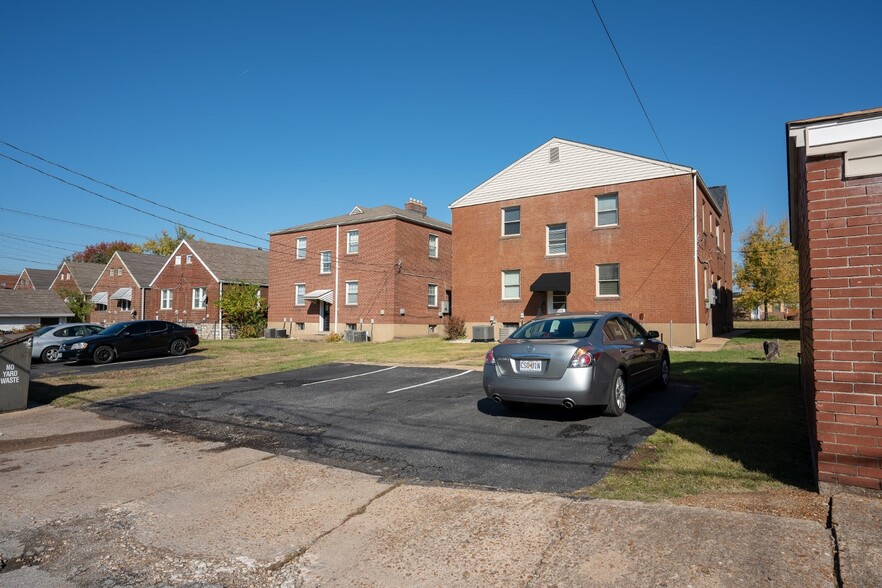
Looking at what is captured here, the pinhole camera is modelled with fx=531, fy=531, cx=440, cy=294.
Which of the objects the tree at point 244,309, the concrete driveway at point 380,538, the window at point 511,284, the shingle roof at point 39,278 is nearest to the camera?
the concrete driveway at point 380,538

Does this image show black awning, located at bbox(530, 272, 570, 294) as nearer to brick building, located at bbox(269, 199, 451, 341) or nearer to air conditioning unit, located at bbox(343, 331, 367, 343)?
brick building, located at bbox(269, 199, 451, 341)

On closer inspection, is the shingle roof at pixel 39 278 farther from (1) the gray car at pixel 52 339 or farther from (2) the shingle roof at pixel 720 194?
(2) the shingle roof at pixel 720 194

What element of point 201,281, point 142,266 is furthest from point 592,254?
point 142,266

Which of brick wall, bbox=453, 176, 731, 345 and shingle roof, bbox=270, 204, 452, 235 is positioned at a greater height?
shingle roof, bbox=270, 204, 452, 235

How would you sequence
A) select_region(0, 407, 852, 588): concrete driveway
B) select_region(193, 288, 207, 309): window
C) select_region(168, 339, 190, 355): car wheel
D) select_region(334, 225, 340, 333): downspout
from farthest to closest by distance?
select_region(193, 288, 207, 309): window
select_region(334, 225, 340, 333): downspout
select_region(168, 339, 190, 355): car wheel
select_region(0, 407, 852, 588): concrete driveway

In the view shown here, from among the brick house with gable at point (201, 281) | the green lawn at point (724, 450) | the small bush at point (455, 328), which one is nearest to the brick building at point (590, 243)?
the small bush at point (455, 328)

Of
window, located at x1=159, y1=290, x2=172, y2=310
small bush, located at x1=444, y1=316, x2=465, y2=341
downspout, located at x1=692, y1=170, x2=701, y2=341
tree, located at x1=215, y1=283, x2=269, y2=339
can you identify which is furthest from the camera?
window, located at x1=159, y1=290, x2=172, y2=310

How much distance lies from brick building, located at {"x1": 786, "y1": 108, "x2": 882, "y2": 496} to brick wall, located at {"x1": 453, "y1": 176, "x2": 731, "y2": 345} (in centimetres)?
1715

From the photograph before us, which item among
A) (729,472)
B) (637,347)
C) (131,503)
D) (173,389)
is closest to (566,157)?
(637,347)

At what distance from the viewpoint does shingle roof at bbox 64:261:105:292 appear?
2114 inches

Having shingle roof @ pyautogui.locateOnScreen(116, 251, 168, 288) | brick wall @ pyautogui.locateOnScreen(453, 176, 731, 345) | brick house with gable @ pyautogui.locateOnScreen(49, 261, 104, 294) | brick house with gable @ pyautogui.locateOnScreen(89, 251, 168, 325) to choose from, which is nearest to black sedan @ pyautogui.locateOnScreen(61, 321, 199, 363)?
brick wall @ pyautogui.locateOnScreen(453, 176, 731, 345)

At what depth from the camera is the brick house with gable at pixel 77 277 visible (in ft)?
176

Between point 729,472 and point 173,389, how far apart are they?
11401mm

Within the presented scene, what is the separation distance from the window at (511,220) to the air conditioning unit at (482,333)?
4.62m
